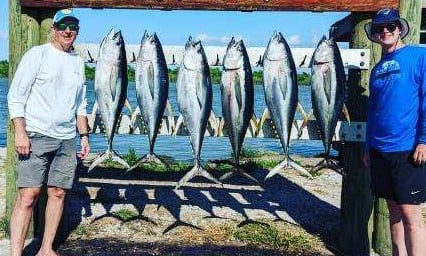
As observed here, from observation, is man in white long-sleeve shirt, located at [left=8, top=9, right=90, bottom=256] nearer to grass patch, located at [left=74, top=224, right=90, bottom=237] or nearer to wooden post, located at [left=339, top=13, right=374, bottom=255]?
grass patch, located at [left=74, top=224, right=90, bottom=237]

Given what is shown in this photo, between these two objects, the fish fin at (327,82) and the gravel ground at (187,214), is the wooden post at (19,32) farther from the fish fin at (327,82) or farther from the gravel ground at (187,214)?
the fish fin at (327,82)

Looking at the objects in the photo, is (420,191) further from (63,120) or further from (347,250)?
(63,120)

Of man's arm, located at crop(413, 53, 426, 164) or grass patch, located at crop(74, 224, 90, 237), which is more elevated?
man's arm, located at crop(413, 53, 426, 164)

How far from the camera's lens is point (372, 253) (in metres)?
5.47

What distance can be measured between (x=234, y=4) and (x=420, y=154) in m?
2.12

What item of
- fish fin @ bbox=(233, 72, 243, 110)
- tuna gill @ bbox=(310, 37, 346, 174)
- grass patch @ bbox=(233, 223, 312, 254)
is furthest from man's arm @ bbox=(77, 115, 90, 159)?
tuna gill @ bbox=(310, 37, 346, 174)

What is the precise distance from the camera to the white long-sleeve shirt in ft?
14.1

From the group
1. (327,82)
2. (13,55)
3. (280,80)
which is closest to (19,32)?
(13,55)

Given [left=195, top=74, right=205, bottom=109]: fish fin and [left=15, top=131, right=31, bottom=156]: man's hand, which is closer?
[left=15, top=131, right=31, bottom=156]: man's hand

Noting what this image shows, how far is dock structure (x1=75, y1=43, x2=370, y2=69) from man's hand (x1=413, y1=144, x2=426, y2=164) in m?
1.37

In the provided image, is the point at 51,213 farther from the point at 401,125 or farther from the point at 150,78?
the point at 401,125

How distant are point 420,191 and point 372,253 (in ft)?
5.10

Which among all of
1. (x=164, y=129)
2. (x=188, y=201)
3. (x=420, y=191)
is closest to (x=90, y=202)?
(x=188, y=201)

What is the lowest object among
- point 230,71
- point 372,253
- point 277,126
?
point 372,253
